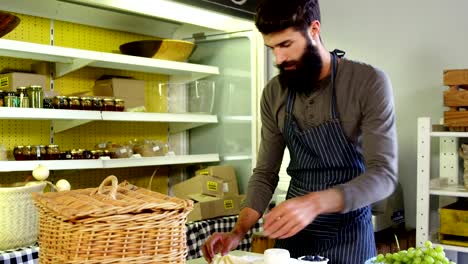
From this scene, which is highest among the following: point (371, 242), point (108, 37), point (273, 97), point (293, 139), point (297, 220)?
point (108, 37)

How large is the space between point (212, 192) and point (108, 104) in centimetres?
82

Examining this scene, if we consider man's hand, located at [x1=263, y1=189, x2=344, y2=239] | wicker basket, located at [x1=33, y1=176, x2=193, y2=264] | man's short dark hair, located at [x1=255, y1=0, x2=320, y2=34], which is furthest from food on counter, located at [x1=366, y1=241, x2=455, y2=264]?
man's short dark hair, located at [x1=255, y1=0, x2=320, y2=34]

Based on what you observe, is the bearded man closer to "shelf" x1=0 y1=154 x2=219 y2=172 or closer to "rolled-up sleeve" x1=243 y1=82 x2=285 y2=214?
"rolled-up sleeve" x1=243 y1=82 x2=285 y2=214

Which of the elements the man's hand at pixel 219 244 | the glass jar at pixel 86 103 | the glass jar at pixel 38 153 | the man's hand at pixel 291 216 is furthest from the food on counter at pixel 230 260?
the glass jar at pixel 86 103

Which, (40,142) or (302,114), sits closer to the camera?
(302,114)

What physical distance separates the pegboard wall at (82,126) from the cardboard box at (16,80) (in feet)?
0.51

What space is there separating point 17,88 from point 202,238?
1185mm

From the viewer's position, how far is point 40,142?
298 cm

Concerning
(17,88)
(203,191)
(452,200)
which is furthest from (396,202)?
(17,88)

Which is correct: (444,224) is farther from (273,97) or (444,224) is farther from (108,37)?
(108,37)

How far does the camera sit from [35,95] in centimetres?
Result: 255

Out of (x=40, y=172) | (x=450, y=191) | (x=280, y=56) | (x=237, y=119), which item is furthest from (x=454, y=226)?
(x=40, y=172)

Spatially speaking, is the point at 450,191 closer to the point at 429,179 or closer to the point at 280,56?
the point at 429,179

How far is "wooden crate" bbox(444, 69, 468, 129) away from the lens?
109 inches
